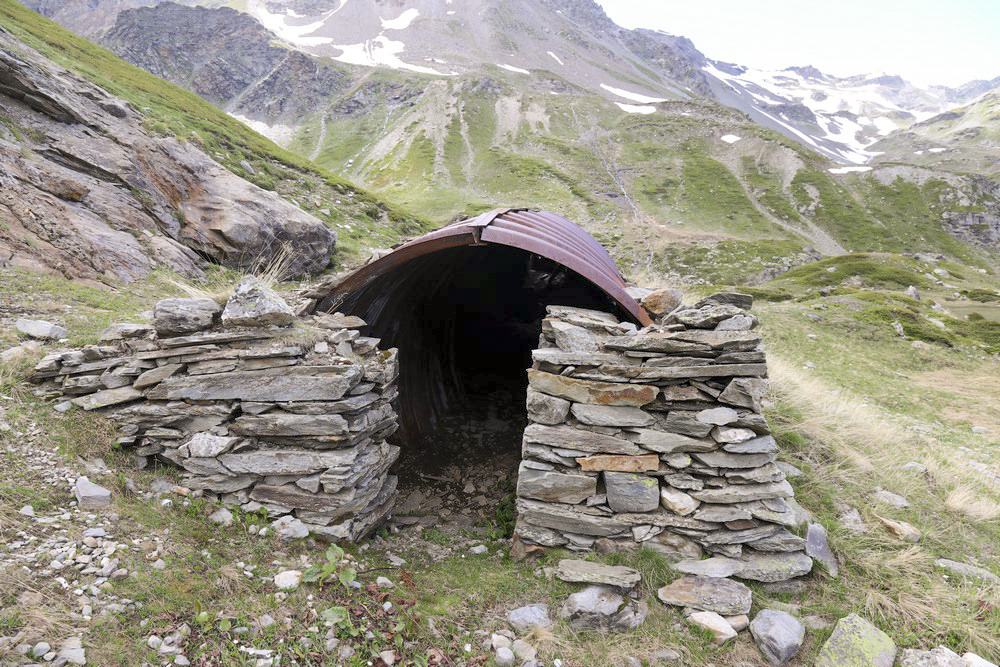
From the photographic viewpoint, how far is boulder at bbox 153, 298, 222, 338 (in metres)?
5.47

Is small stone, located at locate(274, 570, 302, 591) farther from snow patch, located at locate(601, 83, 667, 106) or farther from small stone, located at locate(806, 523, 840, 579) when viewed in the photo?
snow patch, located at locate(601, 83, 667, 106)

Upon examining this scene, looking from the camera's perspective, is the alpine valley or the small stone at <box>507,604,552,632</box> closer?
the small stone at <box>507,604,552,632</box>

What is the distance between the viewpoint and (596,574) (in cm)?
479

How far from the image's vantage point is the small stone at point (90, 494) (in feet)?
14.5

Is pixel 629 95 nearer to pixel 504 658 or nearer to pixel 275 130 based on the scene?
pixel 275 130

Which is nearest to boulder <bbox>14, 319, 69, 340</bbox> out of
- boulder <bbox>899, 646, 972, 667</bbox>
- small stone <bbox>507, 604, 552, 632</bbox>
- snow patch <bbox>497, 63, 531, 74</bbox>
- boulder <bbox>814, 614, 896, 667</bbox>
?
small stone <bbox>507, 604, 552, 632</bbox>

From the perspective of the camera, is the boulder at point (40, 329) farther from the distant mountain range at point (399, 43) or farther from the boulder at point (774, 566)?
the distant mountain range at point (399, 43)

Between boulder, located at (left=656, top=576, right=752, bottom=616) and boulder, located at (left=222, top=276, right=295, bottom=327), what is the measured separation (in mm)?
5239

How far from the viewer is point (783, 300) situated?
26.0 meters

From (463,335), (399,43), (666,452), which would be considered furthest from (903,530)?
(399,43)

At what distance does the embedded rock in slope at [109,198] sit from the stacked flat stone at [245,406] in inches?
207

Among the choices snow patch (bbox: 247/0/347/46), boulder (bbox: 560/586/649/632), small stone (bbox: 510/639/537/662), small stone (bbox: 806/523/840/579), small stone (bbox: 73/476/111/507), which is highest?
snow patch (bbox: 247/0/347/46)

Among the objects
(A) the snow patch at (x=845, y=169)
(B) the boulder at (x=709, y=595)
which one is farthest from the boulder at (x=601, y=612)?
(A) the snow patch at (x=845, y=169)

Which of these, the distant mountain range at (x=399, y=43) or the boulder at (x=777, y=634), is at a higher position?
the distant mountain range at (x=399, y=43)
